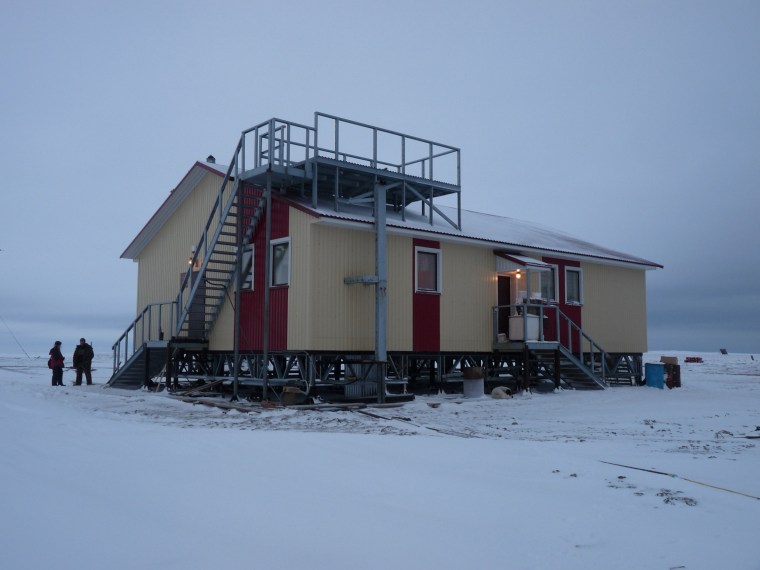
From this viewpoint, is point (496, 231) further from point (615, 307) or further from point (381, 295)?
point (381, 295)

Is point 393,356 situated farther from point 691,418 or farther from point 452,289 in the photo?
point 691,418

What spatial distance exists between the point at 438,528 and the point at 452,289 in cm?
1664

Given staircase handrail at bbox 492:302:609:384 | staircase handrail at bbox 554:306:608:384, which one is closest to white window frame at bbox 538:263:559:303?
staircase handrail at bbox 492:302:609:384

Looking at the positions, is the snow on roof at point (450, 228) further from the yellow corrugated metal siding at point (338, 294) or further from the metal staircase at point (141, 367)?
the metal staircase at point (141, 367)

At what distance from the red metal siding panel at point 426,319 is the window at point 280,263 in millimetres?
3815

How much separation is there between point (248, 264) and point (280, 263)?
1661mm

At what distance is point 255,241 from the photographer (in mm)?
21359

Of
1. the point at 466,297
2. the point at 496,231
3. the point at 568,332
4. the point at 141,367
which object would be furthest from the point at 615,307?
the point at 141,367

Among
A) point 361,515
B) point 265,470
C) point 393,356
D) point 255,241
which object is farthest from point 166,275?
point 361,515

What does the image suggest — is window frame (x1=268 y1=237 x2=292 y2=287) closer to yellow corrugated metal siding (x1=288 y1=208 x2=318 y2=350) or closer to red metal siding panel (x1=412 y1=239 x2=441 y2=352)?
yellow corrugated metal siding (x1=288 y1=208 x2=318 y2=350)

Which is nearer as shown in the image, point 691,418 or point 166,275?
point 691,418

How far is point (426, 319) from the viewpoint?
21.9 m

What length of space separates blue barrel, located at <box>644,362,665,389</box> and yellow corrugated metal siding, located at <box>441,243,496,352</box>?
6740 mm

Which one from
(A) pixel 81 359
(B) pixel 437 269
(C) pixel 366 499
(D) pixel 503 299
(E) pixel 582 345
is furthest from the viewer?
(E) pixel 582 345
